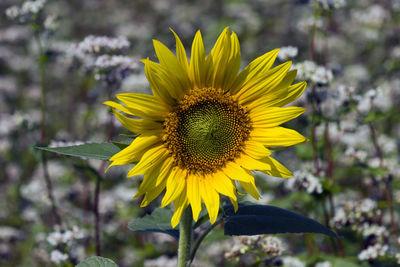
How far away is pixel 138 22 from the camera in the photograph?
1082cm

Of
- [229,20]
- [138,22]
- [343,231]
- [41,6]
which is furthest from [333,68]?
[138,22]

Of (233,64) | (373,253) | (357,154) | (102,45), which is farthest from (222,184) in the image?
(102,45)

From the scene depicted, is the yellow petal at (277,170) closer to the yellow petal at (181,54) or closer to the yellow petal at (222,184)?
the yellow petal at (222,184)

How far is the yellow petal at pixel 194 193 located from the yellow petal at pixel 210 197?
0.07 feet

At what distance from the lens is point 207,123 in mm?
2291

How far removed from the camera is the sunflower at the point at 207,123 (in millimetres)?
2031

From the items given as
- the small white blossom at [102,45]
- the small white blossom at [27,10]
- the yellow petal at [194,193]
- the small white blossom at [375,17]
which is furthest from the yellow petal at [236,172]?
the small white blossom at [375,17]

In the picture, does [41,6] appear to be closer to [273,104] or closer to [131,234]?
[131,234]

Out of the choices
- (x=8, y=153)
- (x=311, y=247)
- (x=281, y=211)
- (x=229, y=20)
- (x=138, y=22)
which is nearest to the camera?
(x=281, y=211)

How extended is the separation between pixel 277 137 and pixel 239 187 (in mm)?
1601

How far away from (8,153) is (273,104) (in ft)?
16.4

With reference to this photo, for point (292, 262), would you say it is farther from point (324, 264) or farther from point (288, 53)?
point (288, 53)

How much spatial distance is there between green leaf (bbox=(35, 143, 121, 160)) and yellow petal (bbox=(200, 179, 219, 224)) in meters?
0.42

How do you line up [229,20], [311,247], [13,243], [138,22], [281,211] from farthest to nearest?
[138,22] → [229,20] → [13,243] → [311,247] → [281,211]
